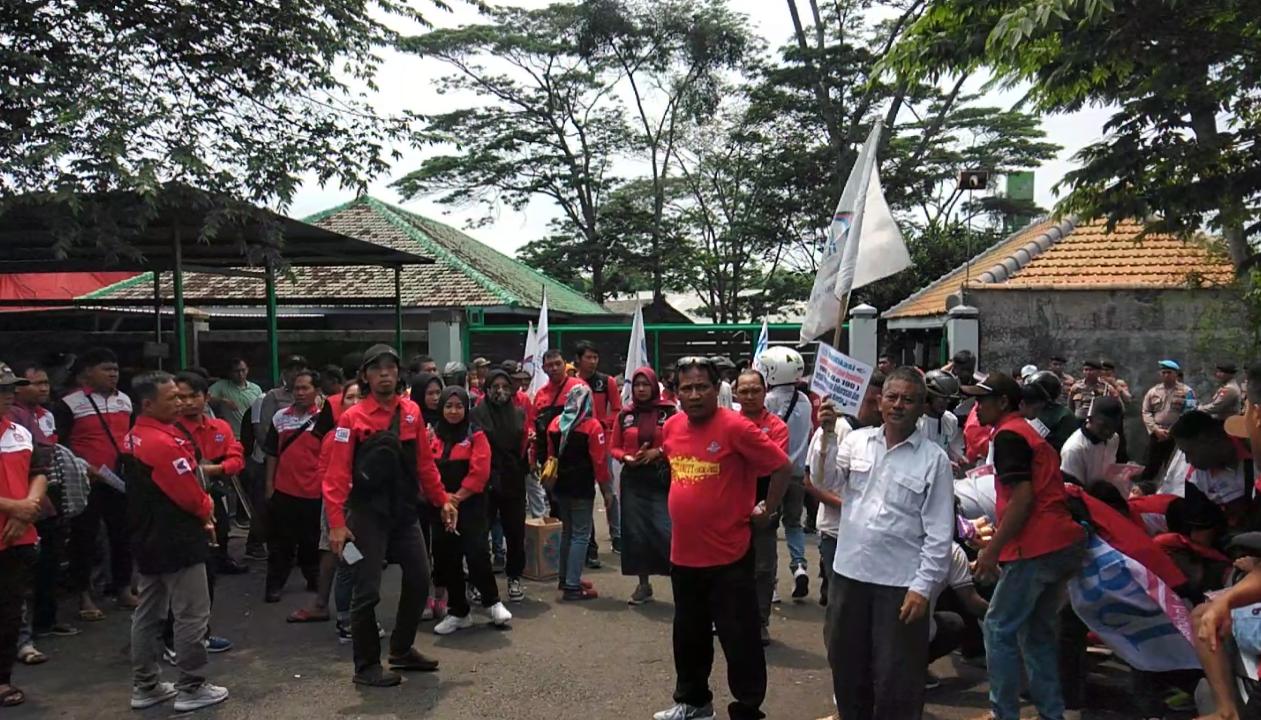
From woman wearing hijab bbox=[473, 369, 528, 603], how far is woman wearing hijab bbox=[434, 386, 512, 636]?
0.53 metres

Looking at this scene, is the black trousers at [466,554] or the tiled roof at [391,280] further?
the tiled roof at [391,280]

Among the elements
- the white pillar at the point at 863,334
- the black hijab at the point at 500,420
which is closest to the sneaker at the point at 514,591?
the black hijab at the point at 500,420

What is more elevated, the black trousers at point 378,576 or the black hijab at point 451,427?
the black hijab at point 451,427

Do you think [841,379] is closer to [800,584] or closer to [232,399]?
[800,584]

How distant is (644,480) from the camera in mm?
6531

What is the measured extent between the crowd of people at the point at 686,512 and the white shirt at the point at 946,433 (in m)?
0.03

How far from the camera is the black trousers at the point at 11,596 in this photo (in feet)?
17.1

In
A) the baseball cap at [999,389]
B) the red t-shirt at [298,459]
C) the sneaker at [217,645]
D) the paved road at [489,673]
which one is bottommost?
the paved road at [489,673]

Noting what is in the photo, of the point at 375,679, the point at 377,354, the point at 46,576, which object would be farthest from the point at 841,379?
the point at 46,576

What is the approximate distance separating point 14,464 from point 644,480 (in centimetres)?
361

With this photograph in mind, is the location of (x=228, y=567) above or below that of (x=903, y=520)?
below

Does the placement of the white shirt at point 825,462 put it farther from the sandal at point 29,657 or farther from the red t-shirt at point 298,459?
the sandal at point 29,657

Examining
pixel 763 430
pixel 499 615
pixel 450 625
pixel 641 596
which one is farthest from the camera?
pixel 641 596

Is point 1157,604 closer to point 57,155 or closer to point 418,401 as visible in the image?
point 418,401
